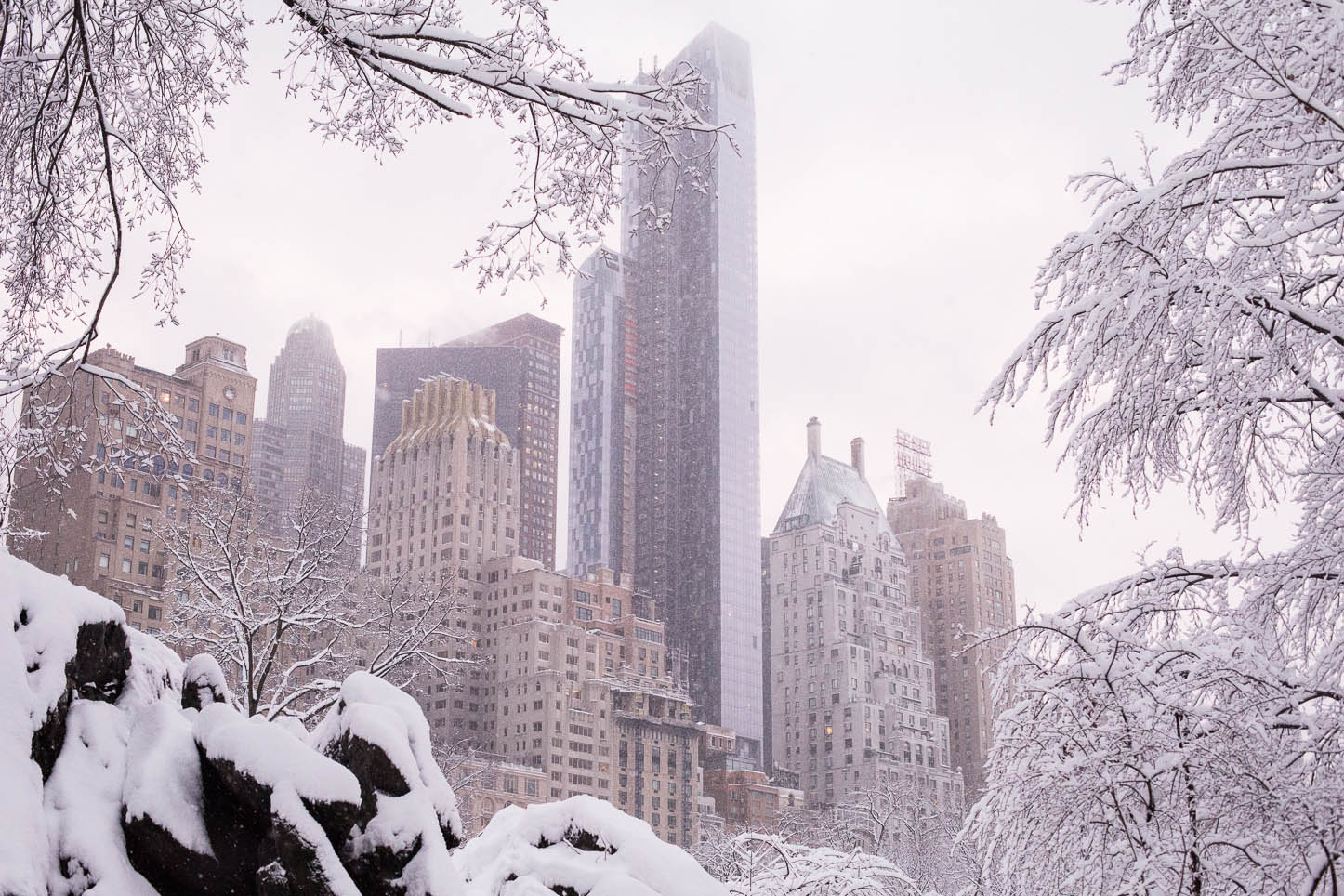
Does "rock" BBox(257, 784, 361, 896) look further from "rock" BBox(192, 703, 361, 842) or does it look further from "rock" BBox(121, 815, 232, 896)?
"rock" BBox(121, 815, 232, 896)

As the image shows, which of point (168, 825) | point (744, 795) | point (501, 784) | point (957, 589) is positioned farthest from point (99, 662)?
point (957, 589)

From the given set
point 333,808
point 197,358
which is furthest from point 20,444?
point 197,358

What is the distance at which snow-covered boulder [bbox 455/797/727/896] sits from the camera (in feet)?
32.1

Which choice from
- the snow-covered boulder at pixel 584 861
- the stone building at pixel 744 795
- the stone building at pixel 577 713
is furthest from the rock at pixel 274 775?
the stone building at pixel 744 795

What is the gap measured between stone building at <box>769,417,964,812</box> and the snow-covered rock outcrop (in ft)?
439

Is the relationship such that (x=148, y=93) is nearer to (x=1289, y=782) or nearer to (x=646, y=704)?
(x=1289, y=782)

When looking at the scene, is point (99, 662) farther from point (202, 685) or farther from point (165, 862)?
point (165, 862)

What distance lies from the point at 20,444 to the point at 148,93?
268cm

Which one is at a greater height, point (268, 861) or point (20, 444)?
point (20, 444)

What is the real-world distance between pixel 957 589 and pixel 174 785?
183 metres

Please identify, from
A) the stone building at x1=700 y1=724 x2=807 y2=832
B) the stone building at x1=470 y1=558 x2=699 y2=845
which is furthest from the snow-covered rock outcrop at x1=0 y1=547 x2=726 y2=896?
the stone building at x1=700 y1=724 x2=807 y2=832

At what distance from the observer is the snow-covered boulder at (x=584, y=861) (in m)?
9.77

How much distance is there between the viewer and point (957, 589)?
185m

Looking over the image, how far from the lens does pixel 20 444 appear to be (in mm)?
9281
